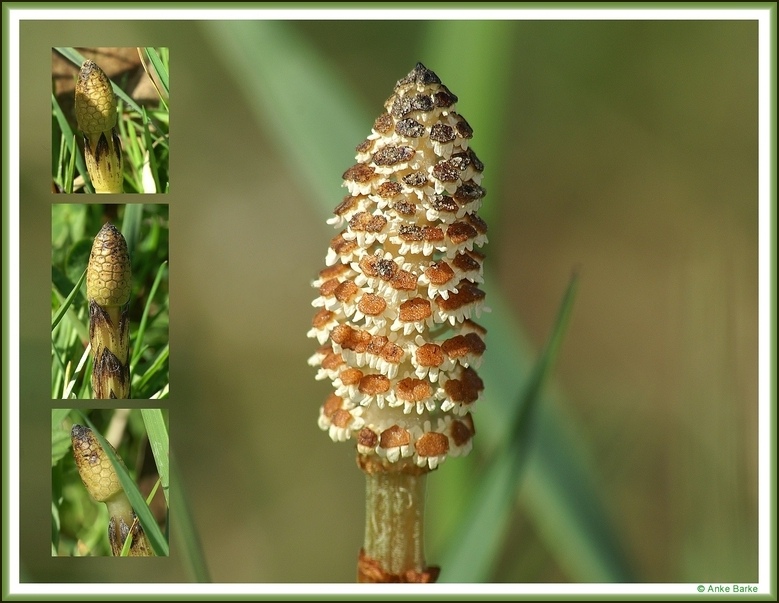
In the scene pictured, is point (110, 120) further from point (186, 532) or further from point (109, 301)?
point (186, 532)

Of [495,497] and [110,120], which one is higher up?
[110,120]

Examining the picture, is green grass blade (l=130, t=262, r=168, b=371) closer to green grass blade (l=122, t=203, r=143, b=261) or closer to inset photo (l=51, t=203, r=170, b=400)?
inset photo (l=51, t=203, r=170, b=400)

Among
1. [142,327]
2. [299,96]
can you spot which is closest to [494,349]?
[299,96]

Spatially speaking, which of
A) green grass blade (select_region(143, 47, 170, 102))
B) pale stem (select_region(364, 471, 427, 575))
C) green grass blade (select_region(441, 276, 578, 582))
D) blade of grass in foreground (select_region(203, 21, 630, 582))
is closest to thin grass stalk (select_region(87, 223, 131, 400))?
green grass blade (select_region(143, 47, 170, 102))

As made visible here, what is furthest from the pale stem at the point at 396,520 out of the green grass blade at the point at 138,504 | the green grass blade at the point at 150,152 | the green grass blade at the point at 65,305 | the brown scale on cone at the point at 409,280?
the green grass blade at the point at 150,152

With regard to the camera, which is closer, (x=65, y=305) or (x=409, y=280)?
(x=409, y=280)

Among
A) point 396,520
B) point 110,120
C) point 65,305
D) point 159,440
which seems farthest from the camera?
point 159,440

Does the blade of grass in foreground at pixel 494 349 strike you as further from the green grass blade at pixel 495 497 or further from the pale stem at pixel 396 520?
the pale stem at pixel 396 520

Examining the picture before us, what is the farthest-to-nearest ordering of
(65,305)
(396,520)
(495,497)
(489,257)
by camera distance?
(489,257) → (65,305) → (495,497) → (396,520)
